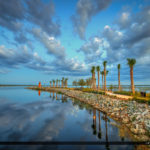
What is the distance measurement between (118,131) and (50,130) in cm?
609

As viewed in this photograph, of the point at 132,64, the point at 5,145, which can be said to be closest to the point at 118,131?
the point at 5,145

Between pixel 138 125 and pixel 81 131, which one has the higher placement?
pixel 138 125

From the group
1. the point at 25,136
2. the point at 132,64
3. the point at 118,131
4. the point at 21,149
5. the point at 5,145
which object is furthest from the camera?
the point at 132,64

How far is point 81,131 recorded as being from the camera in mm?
7953

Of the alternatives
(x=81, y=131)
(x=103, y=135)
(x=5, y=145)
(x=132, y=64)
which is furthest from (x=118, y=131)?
(x=132, y=64)

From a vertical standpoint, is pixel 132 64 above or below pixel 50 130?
above

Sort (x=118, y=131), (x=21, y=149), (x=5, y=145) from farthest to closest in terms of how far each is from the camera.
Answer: (x=118, y=131) < (x=5, y=145) < (x=21, y=149)

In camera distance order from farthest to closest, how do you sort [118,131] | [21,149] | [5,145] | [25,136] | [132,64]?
1. [132,64]
2. [118,131]
3. [25,136]
4. [5,145]
5. [21,149]

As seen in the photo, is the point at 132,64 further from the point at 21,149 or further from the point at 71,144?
the point at 21,149

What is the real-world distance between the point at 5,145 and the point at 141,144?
29.6 feet

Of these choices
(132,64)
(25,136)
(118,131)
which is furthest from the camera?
(132,64)

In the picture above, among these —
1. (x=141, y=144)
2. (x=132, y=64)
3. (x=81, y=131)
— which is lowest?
(x=81, y=131)

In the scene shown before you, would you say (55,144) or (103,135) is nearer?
(55,144)

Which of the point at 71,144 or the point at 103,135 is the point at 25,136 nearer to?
the point at 71,144
